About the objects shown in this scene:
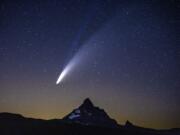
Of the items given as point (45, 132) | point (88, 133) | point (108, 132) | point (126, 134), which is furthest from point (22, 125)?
point (126, 134)

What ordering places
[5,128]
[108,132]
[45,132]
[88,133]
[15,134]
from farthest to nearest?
[108,132] < [88,133] < [45,132] < [5,128] < [15,134]

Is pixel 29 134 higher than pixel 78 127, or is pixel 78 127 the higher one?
pixel 78 127

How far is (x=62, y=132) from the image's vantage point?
86312 mm

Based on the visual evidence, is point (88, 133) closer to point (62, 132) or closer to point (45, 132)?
point (62, 132)

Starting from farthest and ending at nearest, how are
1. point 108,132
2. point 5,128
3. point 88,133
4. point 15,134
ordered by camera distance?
point 108,132 < point 88,133 < point 5,128 < point 15,134

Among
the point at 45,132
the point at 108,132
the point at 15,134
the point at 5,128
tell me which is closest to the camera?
the point at 15,134

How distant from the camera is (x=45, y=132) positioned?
81.9m

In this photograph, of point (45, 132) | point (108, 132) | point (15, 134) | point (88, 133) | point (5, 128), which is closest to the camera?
point (15, 134)

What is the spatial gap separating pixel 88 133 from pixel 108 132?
11.7 m

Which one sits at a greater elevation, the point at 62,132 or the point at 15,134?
the point at 62,132

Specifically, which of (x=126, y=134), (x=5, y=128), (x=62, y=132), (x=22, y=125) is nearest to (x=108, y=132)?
(x=126, y=134)

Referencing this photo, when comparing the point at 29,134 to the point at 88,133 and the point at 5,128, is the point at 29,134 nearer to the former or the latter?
the point at 5,128

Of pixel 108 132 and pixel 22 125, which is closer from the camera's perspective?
pixel 22 125

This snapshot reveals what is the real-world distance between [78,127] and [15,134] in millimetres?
35008
